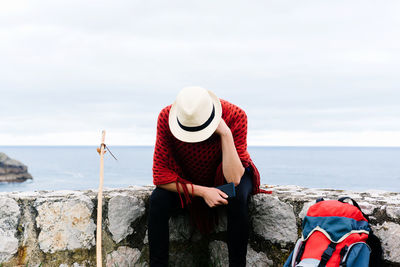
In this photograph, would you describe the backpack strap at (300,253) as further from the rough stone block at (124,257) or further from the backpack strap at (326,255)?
the rough stone block at (124,257)

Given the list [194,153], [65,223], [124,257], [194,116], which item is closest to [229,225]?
→ [194,153]

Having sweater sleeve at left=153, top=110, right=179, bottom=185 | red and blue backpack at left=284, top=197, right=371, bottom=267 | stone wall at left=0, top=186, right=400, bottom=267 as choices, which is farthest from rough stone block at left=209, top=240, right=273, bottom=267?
sweater sleeve at left=153, top=110, right=179, bottom=185

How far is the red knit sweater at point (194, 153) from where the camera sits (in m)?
2.69

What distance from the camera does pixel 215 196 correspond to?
256 centimetres

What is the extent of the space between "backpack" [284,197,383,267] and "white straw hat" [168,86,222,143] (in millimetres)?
811

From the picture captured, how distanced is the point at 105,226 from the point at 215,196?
3.02 ft

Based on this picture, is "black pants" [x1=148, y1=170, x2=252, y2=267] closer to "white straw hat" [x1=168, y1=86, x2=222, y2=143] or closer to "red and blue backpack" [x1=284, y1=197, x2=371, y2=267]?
"red and blue backpack" [x1=284, y1=197, x2=371, y2=267]

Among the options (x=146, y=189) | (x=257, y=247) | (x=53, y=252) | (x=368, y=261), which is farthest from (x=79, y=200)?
(x=368, y=261)

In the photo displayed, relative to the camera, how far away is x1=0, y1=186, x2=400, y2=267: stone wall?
2.81 meters

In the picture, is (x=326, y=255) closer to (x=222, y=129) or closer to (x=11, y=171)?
(x=222, y=129)

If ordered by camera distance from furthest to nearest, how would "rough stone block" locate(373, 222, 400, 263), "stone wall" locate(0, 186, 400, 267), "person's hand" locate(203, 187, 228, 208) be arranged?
1. "stone wall" locate(0, 186, 400, 267)
2. "person's hand" locate(203, 187, 228, 208)
3. "rough stone block" locate(373, 222, 400, 263)

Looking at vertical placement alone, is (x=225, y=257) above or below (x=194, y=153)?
below

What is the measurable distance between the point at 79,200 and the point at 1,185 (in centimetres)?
6588

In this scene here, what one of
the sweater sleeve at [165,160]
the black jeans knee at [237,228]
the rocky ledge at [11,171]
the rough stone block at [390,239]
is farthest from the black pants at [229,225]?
the rocky ledge at [11,171]
